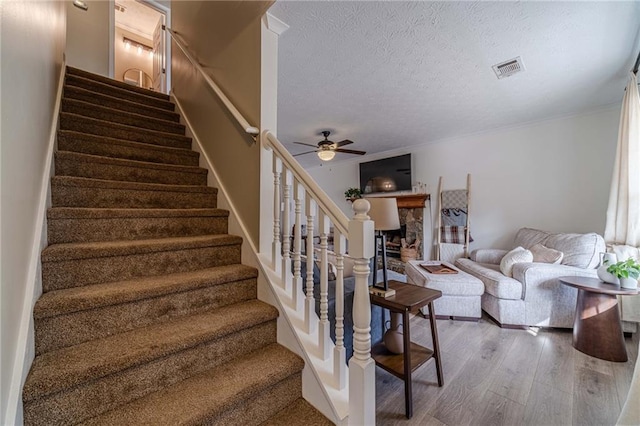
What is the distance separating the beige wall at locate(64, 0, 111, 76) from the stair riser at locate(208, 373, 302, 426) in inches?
195

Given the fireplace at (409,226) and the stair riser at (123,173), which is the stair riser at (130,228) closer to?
the stair riser at (123,173)

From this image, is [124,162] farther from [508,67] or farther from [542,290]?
[542,290]

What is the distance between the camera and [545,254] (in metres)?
3.02

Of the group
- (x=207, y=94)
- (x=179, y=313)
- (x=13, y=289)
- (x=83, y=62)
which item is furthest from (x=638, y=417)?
(x=83, y=62)

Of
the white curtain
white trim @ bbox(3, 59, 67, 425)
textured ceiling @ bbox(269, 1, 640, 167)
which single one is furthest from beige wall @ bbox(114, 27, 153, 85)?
the white curtain

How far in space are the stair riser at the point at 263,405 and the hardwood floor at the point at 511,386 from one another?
0.69 m

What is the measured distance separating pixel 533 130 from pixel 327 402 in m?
4.60

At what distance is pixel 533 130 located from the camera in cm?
381

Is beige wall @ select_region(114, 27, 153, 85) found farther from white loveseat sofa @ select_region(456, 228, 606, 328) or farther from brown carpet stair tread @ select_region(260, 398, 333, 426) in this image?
white loveseat sofa @ select_region(456, 228, 606, 328)

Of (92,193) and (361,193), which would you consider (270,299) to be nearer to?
(92,193)

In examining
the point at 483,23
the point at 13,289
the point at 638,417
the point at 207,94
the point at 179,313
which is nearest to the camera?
the point at 13,289

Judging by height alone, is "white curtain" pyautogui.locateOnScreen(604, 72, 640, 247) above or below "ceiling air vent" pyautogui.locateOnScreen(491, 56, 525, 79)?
below

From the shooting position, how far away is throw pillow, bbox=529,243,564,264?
288cm

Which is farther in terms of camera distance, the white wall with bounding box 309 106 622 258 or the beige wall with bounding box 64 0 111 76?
the beige wall with bounding box 64 0 111 76
